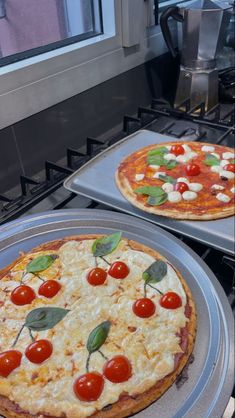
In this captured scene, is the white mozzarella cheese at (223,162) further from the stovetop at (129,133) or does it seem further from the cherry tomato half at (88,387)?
the cherry tomato half at (88,387)

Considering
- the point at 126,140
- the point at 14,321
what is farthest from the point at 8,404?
the point at 126,140

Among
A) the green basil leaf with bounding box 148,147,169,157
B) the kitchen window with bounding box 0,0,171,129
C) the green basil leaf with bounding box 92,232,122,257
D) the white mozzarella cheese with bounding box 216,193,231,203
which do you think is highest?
the kitchen window with bounding box 0,0,171,129

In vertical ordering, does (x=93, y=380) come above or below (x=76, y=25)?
below

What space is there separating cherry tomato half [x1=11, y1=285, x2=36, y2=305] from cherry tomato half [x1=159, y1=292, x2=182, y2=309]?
0.22 meters

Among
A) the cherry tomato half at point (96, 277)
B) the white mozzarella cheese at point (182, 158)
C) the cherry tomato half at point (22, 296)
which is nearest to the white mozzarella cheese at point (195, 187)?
the white mozzarella cheese at point (182, 158)

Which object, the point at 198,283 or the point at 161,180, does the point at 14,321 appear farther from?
the point at 161,180

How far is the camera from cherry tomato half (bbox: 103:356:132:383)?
0.55 metres

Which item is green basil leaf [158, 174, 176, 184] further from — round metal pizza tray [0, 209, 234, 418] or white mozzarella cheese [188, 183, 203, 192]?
round metal pizza tray [0, 209, 234, 418]

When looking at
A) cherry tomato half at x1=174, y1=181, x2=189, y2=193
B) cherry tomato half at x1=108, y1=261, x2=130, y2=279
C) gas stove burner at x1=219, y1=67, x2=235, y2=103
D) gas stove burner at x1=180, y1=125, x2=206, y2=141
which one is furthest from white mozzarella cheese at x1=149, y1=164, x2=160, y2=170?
gas stove burner at x1=219, y1=67, x2=235, y2=103

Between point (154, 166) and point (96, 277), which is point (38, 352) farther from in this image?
point (154, 166)

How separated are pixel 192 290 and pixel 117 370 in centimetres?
20

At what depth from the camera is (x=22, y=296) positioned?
2.16ft

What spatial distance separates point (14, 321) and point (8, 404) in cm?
13

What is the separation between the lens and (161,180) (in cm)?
93
